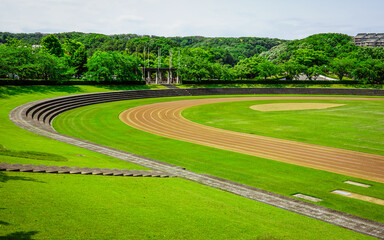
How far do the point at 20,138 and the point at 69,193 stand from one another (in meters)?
12.7

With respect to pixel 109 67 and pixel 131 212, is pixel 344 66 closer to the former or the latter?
pixel 109 67

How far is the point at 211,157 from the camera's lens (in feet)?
75.9

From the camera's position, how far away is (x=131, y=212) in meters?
10.3

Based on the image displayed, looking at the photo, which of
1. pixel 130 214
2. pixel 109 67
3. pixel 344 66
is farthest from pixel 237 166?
pixel 344 66

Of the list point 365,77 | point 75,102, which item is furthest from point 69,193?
point 365,77

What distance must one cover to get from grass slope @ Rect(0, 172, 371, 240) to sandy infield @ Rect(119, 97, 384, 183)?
35.5 ft

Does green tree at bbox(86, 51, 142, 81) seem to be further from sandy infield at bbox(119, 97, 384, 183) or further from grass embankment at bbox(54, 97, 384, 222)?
grass embankment at bbox(54, 97, 384, 222)

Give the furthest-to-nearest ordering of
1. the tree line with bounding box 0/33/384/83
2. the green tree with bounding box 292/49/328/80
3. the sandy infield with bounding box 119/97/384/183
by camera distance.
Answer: the green tree with bounding box 292/49/328/80, the tree line with bounding box 0/33/384/83, the sandy infield with bounding box 119/97/384/183

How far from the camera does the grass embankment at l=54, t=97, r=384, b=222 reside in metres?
15.7

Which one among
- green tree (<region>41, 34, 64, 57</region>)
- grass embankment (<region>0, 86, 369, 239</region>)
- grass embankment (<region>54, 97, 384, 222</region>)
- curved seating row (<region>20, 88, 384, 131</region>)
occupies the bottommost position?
grass embankment (<region>54, 97, 384, 222</region>)

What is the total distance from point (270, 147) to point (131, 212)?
18.8m

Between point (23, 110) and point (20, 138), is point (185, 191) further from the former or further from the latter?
point (23, 110)

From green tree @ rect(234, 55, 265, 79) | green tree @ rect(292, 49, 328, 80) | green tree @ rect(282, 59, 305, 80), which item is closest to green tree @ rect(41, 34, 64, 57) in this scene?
green tree @ rect(234, 55, 265, 79)

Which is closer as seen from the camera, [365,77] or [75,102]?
[75,102]
